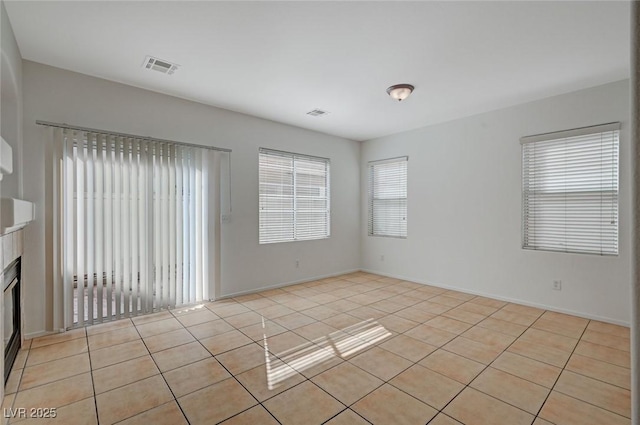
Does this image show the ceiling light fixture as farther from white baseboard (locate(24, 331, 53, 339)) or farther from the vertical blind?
white baseboard (locate(24, 331, 53, 339))

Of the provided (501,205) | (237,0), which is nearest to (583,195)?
(501,205)

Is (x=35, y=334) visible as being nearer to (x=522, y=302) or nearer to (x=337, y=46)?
(x=337, y=46)

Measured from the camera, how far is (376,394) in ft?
7.22

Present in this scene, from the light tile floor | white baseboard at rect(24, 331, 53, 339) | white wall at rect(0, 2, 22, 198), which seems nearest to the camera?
the light tile floor

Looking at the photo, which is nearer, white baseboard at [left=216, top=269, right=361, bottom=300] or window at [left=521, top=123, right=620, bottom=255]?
window at [left=521, top=123, right=620, bottom=255]

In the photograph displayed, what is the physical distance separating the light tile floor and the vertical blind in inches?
11.5

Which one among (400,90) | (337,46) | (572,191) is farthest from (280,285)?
(572,191)

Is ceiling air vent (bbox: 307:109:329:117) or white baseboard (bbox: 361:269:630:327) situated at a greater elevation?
ceiling air vent (bbox: 307:109:329:117)

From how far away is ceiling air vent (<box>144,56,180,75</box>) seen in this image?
303 centimetres

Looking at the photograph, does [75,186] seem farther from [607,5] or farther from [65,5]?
[607,5]

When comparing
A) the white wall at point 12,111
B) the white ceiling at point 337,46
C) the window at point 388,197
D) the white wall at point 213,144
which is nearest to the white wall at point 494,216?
the window at point 388,197

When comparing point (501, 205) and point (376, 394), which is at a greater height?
point (501, 205)

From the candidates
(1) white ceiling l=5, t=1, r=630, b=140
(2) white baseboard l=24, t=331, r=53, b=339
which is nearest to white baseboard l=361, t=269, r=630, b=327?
(1) white ceiling l=5, t=1, r=630, b=140

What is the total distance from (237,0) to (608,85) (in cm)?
397
